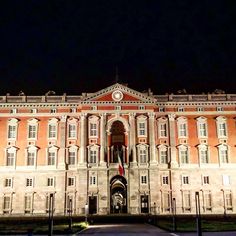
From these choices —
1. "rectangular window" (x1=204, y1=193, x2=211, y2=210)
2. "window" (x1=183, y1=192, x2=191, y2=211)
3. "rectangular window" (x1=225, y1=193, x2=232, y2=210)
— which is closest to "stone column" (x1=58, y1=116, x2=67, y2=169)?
"window" (x1=183, y1=192, x2=191, y2=211)

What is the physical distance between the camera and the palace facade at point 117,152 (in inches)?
2398

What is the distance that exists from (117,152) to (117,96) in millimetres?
9402

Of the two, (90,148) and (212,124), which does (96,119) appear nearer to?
(90,148)

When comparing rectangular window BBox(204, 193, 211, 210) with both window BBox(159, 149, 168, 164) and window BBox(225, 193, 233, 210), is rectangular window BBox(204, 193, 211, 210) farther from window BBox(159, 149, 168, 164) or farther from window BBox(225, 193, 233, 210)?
window BBox(159, 149, 168, 164)

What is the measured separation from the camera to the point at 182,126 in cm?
6531

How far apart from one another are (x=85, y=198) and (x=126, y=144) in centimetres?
1100

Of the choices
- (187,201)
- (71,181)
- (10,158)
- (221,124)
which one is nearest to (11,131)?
(10,158)

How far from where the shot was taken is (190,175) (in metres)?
62.9

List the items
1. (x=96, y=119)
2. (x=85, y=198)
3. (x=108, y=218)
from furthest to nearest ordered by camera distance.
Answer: (x=96, y=119)
(x=85, y=198)
(x=108, y=218)

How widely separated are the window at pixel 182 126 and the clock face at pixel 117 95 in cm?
1072

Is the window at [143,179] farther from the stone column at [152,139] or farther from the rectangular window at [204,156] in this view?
the rectangular window at [204,156]

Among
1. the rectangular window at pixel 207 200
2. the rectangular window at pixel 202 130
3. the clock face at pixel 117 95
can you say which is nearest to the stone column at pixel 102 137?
the clock face at pixel 117 95

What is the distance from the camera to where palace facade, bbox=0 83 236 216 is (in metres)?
60.9

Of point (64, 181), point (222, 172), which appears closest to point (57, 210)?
point (64, 181)
